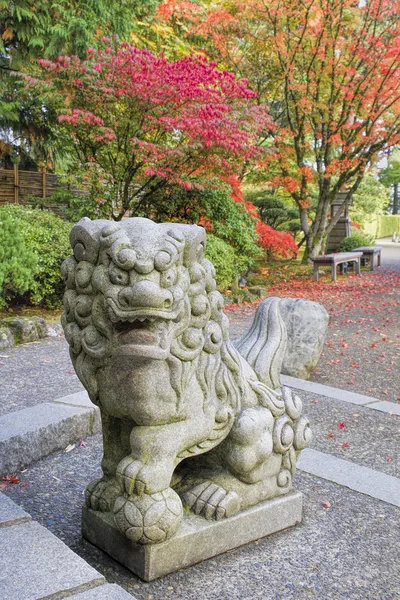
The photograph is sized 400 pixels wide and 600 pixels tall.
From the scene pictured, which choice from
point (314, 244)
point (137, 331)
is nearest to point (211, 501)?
point (137, 331)

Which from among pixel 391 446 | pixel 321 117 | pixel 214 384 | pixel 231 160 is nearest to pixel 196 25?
pixel 321 117

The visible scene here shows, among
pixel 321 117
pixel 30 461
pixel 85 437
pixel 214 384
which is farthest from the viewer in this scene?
pixel 321 117

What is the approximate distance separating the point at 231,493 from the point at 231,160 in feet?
31.7

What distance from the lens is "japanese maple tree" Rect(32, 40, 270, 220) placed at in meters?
9.95

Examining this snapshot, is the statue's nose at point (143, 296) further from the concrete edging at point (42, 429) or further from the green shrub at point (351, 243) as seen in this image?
the green shrub at point (351, 243)

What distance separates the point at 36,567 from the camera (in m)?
2.19

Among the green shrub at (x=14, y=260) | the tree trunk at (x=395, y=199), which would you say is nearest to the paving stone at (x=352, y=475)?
the green shrub at (x=14, y=260)

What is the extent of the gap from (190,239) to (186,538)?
51.2 inches

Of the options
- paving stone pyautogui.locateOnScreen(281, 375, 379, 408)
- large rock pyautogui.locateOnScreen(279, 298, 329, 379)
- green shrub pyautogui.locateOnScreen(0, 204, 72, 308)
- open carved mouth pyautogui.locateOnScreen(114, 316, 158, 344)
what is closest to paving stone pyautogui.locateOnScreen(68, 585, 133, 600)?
open carved mouth pyautogui.locateOnScreen(114, 316, 158, 344)

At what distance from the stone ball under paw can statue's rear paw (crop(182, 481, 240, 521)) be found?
0.26 meters

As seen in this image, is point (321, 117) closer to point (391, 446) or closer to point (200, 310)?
point (391, 446)

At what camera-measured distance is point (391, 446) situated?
4.46 meters

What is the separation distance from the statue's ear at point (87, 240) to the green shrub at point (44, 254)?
5792 mm

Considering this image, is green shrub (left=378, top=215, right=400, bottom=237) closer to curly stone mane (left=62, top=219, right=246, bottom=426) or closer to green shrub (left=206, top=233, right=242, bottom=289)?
green shrub (left=206, top=233, right=242, bottom=289)
